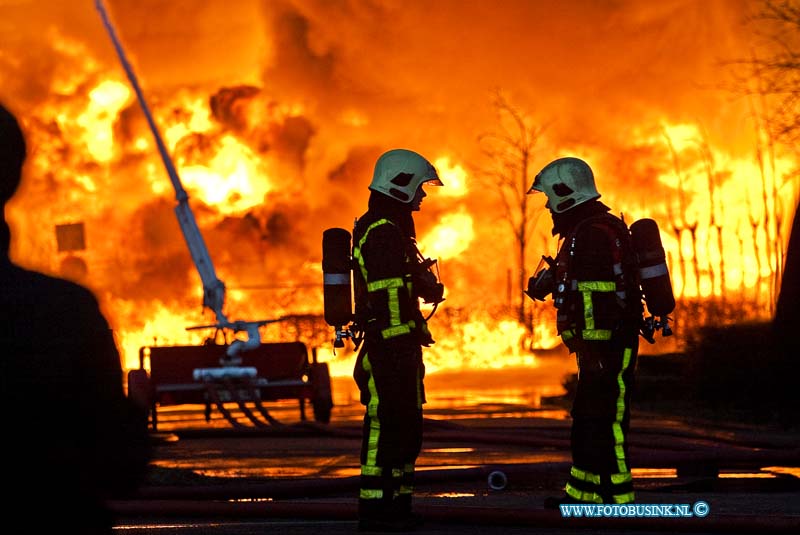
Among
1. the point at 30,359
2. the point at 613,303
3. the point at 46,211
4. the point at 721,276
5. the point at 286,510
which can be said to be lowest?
the point at 286,510

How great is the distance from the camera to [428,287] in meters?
6.84

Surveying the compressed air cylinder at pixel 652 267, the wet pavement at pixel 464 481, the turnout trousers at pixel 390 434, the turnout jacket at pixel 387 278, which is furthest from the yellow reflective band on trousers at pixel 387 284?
the compressed air cylinder at pixel 652 267

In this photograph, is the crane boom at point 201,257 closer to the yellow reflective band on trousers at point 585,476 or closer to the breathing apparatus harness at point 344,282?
the breathing apparatus harness at point 344,282

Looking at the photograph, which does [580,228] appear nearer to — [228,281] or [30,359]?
[30,359]

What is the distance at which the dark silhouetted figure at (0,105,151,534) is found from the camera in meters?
2.36

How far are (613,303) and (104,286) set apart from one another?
30185mm

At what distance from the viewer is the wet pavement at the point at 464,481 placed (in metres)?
6.79

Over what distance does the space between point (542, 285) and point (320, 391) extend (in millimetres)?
10130

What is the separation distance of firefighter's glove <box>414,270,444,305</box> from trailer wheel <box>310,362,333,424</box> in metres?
10.2

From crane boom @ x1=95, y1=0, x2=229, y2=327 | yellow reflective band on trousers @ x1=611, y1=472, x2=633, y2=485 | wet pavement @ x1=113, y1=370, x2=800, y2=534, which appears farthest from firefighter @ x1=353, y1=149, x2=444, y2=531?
crane boom @ x1=95, y1=0, x2=229, y2=327

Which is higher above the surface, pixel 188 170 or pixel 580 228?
pixel 188 170

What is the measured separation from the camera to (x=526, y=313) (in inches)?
1247

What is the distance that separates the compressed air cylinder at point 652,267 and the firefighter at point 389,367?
103cm

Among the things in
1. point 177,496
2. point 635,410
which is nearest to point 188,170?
point 635,410
